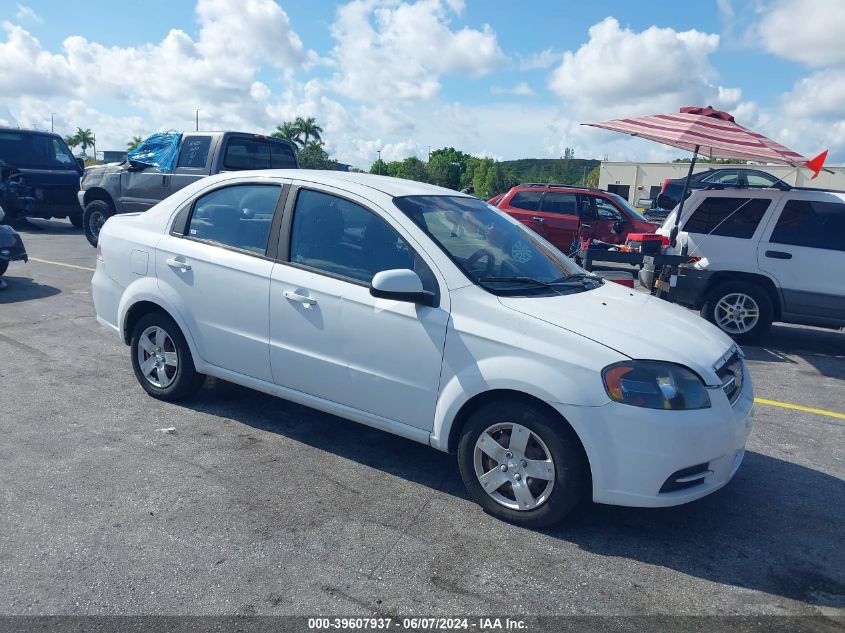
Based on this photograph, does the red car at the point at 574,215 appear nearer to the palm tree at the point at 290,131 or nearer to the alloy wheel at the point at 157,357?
the alloy wheel at the point at 157,357

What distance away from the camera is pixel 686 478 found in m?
3.37

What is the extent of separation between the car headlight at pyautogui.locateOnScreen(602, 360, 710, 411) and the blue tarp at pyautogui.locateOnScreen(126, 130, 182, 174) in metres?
9.92

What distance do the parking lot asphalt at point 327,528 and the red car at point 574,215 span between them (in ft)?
27.0

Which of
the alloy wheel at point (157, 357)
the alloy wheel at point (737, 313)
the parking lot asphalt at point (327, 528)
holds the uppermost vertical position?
the alloy wheel at point (737, 313)

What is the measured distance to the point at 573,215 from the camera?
1330 centimetres

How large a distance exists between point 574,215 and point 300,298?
1002cm

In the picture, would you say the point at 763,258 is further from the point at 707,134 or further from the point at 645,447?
the point at 645,447

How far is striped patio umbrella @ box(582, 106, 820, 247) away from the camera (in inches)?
306

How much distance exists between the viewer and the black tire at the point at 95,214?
42.2 ft

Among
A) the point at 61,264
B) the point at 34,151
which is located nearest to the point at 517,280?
the point at 61,264

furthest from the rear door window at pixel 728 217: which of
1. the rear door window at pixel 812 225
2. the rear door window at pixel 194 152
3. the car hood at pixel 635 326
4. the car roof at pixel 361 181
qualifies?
the rear door window at pixel 194 152

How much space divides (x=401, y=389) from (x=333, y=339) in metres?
0.53

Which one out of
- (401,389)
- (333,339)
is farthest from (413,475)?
(333,339)

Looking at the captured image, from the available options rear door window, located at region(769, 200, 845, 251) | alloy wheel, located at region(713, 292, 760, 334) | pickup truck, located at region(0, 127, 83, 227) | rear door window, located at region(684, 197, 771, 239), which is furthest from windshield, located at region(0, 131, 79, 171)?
rear door window, located at region(769, 200, 845, 251)
